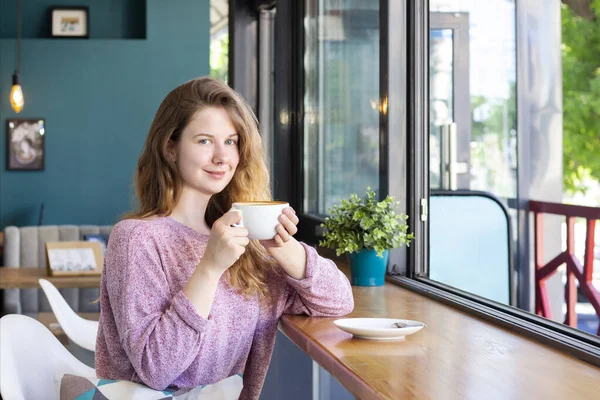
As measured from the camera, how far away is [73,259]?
379 cm

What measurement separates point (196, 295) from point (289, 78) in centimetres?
217

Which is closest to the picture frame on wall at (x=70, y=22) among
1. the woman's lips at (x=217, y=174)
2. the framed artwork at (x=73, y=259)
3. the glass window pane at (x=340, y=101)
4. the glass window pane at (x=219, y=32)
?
the glass window pane at (x=219, y=32)

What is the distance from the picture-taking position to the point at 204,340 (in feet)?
4.87

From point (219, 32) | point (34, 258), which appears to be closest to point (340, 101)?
point (34, 258)

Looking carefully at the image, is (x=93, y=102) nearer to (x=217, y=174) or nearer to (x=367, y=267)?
(x=367, y=267)

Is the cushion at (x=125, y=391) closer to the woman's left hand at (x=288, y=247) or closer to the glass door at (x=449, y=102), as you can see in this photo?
the woman's left hand at (x=288, y=247)

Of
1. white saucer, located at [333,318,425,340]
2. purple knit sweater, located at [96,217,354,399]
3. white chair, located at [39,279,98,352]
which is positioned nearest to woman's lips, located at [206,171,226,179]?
purple knit sweater, located at [96,217,354,399]

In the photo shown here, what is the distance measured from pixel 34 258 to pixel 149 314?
15.1 feet

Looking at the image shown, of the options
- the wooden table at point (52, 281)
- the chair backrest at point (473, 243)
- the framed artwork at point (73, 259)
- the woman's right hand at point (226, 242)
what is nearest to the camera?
the woman's right hand at point (226, 242)

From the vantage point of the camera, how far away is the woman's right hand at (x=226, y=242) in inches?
52.6

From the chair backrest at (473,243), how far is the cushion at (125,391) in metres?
1.31

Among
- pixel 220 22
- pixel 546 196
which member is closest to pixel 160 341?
pixel 546 196

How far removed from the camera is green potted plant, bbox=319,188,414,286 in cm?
202

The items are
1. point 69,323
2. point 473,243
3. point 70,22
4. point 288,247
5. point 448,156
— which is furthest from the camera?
point 70,22
